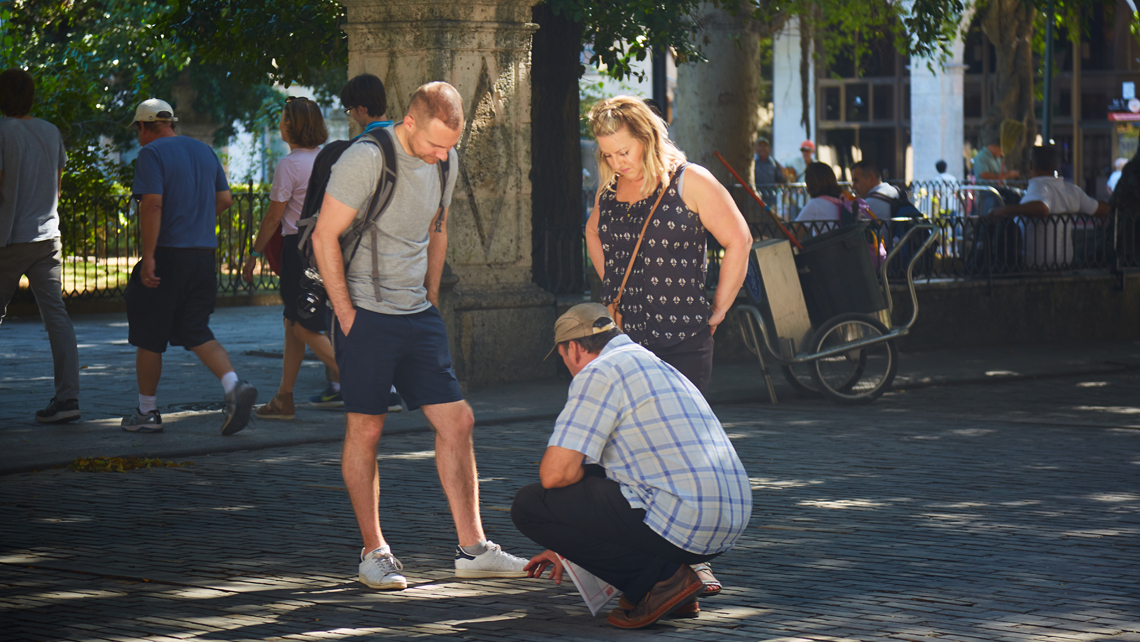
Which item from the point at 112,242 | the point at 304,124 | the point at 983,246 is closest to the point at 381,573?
the point at 304,124

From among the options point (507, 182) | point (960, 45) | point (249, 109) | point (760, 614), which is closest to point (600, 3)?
point (507, 182)

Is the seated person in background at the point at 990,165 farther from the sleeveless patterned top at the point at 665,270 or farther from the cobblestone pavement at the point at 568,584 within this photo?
the sleeveless patterned top at the point at 665,270

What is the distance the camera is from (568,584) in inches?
202

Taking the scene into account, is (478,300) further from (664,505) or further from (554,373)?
(664,505)

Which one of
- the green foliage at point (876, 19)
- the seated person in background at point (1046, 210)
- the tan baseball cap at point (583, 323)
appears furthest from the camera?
the green foliage at point (876, 19)

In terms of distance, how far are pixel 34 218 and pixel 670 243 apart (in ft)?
14.4

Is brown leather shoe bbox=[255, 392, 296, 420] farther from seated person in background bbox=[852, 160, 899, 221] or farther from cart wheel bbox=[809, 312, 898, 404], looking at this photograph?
seated person in background bbox=[852, 160, 899, 221]

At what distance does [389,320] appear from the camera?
509 centimetres

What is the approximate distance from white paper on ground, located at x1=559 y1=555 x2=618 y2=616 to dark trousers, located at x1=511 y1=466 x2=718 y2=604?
0.04 m

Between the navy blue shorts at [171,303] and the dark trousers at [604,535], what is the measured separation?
3.90 meters

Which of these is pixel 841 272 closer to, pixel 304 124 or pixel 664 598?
pixel 304 124

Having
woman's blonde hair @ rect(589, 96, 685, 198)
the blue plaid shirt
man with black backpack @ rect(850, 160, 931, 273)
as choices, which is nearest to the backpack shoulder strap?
woman's blonde hair @ rect(589, 96, 685, 198)

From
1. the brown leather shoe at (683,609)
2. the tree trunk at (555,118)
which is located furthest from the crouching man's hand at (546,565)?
the tree trunk at (555,118)

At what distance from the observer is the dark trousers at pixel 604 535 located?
446 cm
